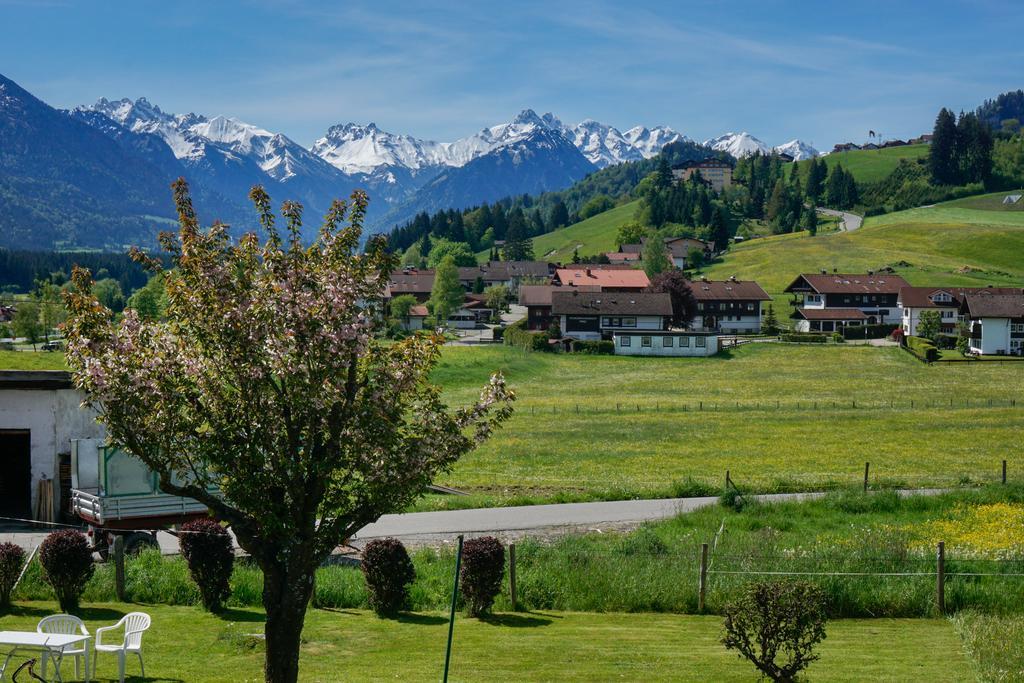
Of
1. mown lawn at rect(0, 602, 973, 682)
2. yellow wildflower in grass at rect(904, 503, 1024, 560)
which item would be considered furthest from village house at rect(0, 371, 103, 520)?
yellow wildflower in grass at rect(904, 503, 1024, 560)

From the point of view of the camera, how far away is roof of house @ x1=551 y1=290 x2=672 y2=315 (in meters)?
113

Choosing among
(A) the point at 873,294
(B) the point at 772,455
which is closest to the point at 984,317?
(A) the point at 873,294

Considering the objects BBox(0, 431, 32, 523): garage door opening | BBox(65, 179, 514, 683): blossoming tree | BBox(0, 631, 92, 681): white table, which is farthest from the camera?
BBox(0, 431, 32, 523): garage door opening

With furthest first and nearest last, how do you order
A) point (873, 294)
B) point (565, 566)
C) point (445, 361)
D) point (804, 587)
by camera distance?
point (873, 294) → point (445, 361) → point (565, 566) → point (804, 587)

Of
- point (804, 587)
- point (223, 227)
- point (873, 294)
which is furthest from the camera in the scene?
point (873, 294)

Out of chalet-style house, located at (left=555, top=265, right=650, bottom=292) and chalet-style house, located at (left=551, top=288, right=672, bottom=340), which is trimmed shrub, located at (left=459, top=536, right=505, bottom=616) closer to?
chalet-style house, located at (left=551, top=288, right=672, bottom=340)

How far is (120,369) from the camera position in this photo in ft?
37.1

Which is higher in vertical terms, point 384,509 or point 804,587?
point 384,509

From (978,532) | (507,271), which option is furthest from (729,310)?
(978,532)

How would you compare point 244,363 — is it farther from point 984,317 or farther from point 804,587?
point 984,317

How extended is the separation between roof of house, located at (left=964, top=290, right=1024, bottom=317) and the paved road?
74319mm

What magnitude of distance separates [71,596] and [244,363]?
10.5 m

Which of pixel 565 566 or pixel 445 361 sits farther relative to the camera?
pixel 445 361


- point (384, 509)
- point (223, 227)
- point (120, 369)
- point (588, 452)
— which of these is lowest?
point (588, 452)
